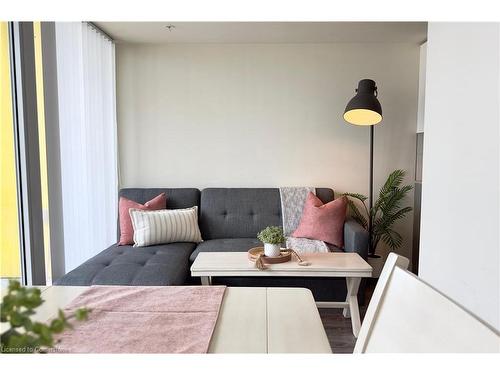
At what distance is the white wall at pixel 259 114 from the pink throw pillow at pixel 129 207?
1.37 feet

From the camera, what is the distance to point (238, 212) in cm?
322

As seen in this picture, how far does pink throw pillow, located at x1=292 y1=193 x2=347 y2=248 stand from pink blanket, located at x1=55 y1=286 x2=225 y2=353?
1.92m

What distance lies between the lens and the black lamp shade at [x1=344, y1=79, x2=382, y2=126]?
2680 mm

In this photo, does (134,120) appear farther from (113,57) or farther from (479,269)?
(479,269)

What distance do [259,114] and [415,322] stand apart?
115 inches

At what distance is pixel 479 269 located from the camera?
1204 mm

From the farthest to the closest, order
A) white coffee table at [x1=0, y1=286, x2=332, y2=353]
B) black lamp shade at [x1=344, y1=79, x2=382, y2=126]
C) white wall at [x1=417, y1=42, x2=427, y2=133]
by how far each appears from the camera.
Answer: white wall at [x1=417, y1=42, x2=427, y2=133]
black lamp shade at [x1=344, y1=79, x2=382, y2=126]
white coffee table at [x1=0, y1=286, x2=332, y2=353]

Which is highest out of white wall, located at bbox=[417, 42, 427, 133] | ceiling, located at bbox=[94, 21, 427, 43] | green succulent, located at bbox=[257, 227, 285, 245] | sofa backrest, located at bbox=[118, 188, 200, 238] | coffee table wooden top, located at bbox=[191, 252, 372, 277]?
ceiling, located at bbox=[94, 21, 427, 43]

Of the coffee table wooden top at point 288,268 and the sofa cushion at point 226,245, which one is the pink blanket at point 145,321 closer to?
the coffee table wooden top at point 288,268

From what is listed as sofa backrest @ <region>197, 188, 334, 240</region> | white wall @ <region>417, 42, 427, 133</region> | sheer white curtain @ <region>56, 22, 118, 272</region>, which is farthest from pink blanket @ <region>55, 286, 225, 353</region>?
white wall @ <region>417, 42, 427, 133</region>

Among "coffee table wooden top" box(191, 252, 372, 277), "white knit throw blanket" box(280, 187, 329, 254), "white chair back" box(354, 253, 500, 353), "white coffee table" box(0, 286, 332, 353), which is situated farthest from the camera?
"white knit throw blanket" box(280, 187, 329, 254)

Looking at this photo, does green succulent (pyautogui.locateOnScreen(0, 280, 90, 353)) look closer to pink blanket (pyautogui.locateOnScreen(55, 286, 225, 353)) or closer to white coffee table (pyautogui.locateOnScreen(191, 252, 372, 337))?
pink blanket (pyautogui.locateOnScreen(55, 286, 225, 353))

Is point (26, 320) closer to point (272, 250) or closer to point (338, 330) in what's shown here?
point (272, 250)

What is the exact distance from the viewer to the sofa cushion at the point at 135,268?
213cm
